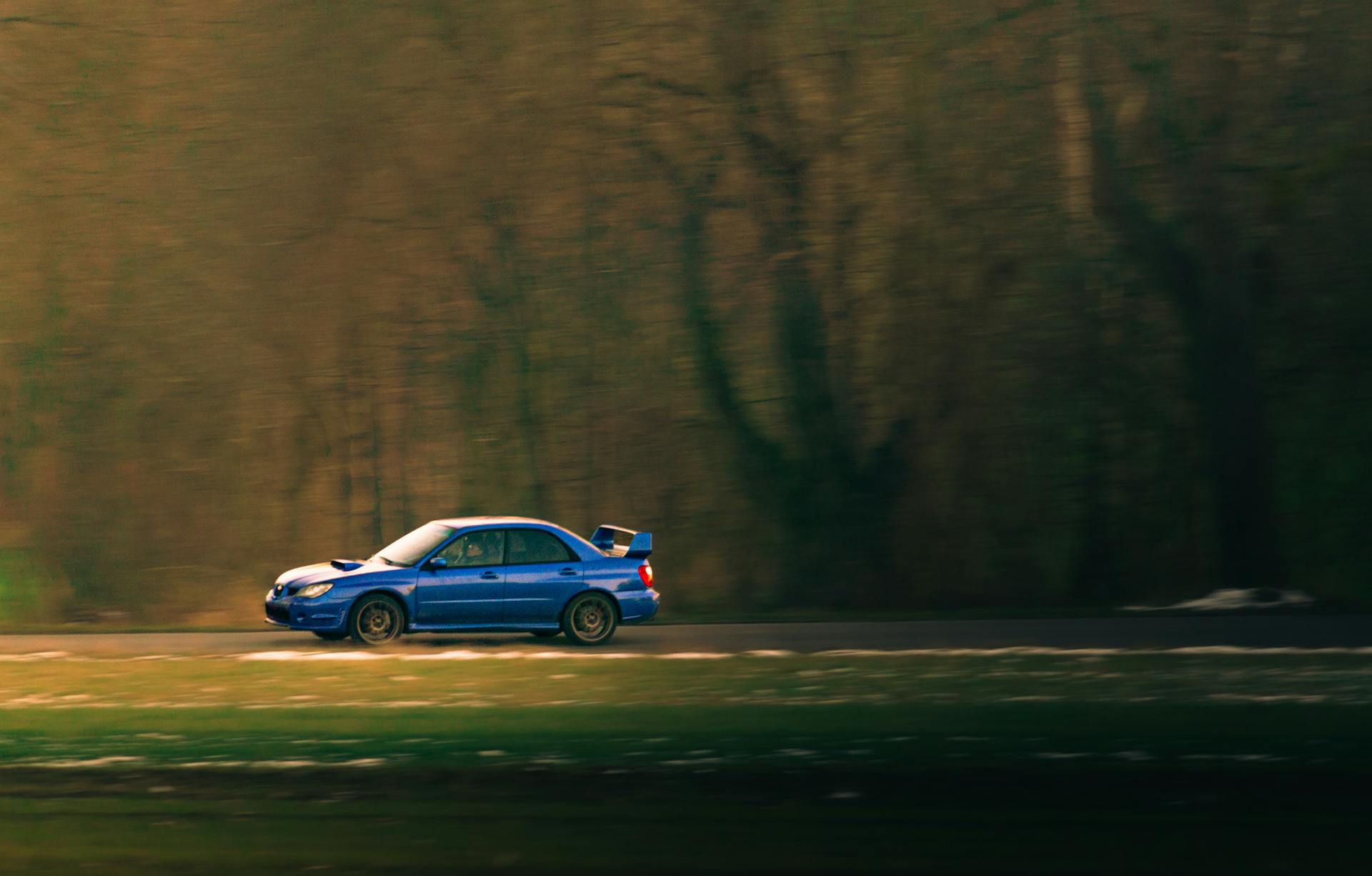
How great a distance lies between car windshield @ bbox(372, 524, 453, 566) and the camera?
17.8 metres

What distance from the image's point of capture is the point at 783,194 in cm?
2567

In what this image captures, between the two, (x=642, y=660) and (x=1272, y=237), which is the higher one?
(x=1272, y=237)

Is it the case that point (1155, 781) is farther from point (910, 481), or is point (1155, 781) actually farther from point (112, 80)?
point (112, 80)

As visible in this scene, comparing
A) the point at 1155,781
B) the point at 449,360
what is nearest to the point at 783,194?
the point at 449,360

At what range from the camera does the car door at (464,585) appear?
56.9 ft

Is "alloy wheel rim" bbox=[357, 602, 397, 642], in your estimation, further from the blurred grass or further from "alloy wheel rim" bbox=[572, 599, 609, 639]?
"alloy wheel rim" bbox=[572, 599, 609, 639]

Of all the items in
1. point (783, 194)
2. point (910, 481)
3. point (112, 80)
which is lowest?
point (910, 481)

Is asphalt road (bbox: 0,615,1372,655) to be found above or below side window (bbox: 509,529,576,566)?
below

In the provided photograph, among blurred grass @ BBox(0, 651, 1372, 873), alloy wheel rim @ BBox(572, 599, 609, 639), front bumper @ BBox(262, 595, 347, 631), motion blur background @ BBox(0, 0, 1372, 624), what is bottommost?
blurred grass @ BBox(0, 651, 1372, 873)

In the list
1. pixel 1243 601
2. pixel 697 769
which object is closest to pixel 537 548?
pixel 697 769

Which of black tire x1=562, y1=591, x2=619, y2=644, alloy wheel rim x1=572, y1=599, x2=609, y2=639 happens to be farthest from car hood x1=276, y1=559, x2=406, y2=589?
alloy wheel rim x1=572, y1=599, x2=609, y2=639

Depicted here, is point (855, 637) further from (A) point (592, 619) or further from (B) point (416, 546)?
(B) point (416, 546)

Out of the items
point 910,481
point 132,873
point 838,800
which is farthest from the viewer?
point 910,481

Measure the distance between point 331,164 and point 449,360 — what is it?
12.8 feet
